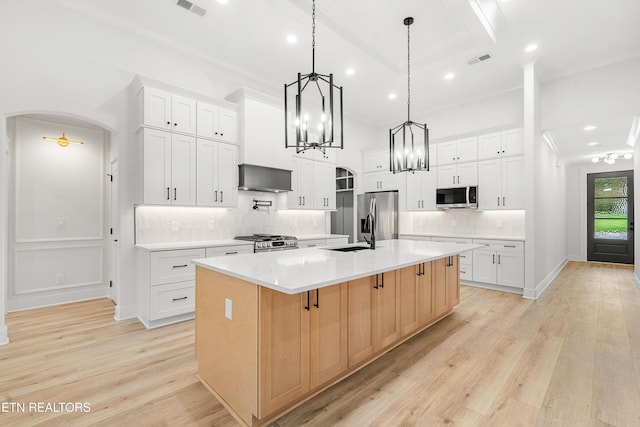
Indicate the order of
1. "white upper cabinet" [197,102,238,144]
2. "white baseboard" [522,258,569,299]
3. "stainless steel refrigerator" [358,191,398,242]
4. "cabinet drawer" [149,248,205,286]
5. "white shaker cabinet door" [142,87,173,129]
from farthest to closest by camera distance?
1. "stainless steel refrigerator" [358,191,398,242]
2. "white baseboard" [522,258,569,299]
3. "white upper cabinet" [197,102,238,144]
4. "white shaker cabinet door" [142,87,173,129]
5. "cabinet drawer" [149,248,205,286]

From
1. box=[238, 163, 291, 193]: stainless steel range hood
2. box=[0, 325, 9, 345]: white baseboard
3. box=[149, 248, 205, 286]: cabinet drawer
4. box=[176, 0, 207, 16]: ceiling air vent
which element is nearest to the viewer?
box=[0, 325, 9, 345]: white baseboard

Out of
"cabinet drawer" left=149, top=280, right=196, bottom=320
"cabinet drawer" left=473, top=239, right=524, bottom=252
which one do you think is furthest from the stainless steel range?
"cabinet drawer" left=473, top=239, right=524, bottom=252

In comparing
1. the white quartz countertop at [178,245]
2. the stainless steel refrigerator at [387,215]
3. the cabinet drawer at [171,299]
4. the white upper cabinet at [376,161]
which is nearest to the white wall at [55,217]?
the white quartz countertop at [178,245]

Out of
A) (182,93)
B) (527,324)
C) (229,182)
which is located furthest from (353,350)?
(182,93)

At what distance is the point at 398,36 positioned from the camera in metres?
4.12

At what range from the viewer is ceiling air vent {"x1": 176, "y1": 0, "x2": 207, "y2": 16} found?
3.38 metres

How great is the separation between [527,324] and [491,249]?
6.04 ft

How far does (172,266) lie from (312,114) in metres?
4.09

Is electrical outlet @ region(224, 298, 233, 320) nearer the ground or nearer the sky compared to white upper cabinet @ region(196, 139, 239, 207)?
nearer the ground

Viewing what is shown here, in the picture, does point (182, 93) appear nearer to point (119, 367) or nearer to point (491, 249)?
point (119, 367)

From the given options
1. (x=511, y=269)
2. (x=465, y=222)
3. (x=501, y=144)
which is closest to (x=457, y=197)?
(x=465, y=222)

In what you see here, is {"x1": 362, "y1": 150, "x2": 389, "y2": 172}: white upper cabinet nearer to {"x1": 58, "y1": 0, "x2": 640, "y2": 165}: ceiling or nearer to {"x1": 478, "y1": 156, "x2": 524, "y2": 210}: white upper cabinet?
{"x1": 58, "y1": 0, "x2": 640, "y2": 165}: ceiling

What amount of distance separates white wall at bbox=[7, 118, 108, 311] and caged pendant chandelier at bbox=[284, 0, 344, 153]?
10.3 feet

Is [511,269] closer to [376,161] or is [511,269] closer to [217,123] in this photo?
[376,161]
